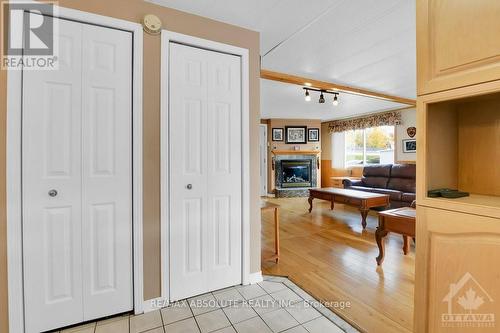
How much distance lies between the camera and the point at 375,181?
5332 mm

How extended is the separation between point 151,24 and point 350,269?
2.85 m

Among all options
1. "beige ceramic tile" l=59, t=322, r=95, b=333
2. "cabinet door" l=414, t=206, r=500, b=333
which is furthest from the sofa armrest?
"beige ceramic tile" l=59, t=322, r=95, b=333

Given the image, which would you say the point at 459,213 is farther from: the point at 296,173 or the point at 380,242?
the point at 296,173

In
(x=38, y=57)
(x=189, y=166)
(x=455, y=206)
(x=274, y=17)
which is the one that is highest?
(x=274, y=17)

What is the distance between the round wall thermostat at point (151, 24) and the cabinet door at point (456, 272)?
202 cm

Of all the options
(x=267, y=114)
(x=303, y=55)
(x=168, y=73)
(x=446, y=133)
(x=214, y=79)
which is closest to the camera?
(x=446, y=133)

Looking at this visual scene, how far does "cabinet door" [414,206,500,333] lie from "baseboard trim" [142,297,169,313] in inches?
64.7

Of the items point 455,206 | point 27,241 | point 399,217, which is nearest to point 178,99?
point 27,241

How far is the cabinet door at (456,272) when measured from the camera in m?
0.87

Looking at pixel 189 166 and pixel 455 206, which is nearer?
pixel 455 206

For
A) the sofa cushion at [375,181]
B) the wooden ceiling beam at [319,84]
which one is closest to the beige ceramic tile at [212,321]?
the wooden ceiling beam at [319,84]

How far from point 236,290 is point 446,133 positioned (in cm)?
189

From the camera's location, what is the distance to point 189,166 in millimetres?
1971

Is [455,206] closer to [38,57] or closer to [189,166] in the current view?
[189,166]
